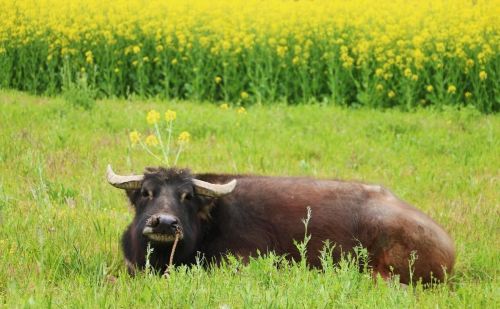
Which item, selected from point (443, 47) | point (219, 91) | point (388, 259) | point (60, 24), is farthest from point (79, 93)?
point (388, 259)

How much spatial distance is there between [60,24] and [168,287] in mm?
14118

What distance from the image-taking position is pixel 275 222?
730 centimetres

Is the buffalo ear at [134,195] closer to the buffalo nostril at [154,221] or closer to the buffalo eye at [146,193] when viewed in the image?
the buffalo eye at [146,193]

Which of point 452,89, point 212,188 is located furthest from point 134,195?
point 452,89

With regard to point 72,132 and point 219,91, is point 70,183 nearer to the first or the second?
point 72,132

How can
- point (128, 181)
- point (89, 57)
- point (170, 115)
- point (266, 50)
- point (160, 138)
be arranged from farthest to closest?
point (89, 57)
point (266, 50)
point (160, 138)
point (170, 115)
point (128, 181)

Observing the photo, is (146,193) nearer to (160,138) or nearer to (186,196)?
(186,196)

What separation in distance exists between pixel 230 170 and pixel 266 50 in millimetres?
6569

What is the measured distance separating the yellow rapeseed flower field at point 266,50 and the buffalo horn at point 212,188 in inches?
354

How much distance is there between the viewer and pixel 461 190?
33.9 feet

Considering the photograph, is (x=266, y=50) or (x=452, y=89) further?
(x=266, y=50)

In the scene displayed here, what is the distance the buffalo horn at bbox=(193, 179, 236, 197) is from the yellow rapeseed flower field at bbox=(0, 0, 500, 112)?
8986 millimetres

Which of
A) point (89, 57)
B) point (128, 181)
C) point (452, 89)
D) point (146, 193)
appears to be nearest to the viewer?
point (146, 193)

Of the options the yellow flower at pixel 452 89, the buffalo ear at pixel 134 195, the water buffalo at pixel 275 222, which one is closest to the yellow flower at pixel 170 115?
the water buffalo at pixel 275 222
